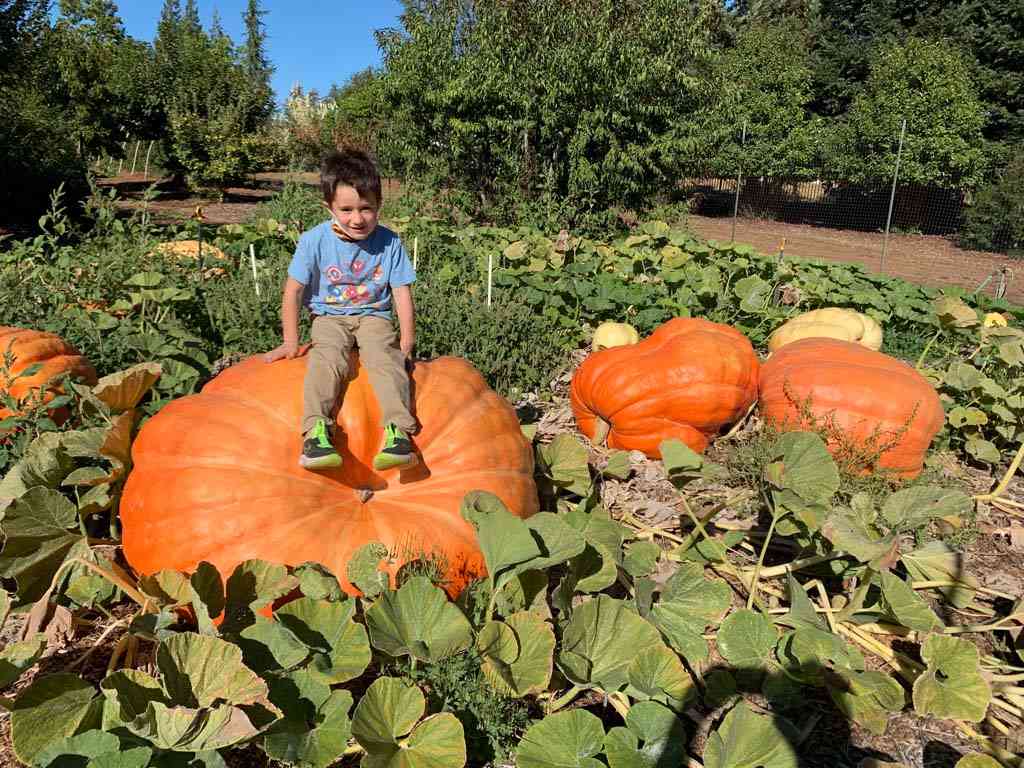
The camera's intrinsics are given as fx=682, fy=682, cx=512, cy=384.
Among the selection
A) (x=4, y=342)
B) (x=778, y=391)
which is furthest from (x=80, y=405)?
(x=778, y=391)

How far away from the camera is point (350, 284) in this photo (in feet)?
7.90

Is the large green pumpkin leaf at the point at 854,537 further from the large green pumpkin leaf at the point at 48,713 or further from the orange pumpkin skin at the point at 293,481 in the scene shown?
the large green pumpkin leaf at the point at 48,713

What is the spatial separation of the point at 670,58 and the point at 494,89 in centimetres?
255

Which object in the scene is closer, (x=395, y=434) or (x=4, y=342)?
(x=395, y=434)

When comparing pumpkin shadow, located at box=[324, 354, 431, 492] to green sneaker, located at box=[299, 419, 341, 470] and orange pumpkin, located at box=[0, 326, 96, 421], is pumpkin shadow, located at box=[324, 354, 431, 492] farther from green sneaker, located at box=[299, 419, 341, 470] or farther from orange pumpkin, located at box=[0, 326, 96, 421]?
orange pumpkin, located at box=[0, 326, 96, 421]

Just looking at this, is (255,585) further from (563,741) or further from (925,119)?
(925,119)

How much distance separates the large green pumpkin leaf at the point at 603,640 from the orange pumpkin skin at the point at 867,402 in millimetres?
1698

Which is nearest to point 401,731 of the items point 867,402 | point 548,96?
point 867,402

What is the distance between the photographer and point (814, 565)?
2.19 m

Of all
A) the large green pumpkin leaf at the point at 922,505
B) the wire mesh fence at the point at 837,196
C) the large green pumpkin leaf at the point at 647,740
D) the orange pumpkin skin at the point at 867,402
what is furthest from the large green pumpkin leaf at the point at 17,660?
the wire mesh fence at the point at 837,196

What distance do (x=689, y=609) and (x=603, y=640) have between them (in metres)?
0.27

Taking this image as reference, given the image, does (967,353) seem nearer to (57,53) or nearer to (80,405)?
(80,405)

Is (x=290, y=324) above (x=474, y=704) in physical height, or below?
above

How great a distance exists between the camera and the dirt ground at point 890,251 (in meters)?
12.9
